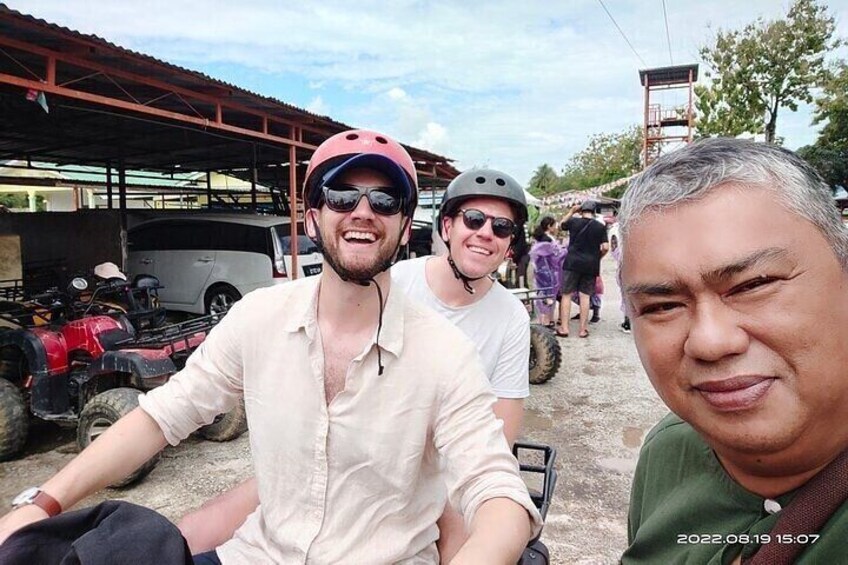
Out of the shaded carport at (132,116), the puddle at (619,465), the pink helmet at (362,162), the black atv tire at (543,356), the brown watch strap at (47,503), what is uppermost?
the shaded carport at (132,116)

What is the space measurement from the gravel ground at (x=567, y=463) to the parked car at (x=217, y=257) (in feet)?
13.2

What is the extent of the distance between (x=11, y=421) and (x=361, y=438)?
13.1 feet

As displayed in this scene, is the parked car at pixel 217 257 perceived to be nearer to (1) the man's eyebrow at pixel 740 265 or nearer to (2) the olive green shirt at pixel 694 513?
(2) the olive green shirt at pixel 694 513

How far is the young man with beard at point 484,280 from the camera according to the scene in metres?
2.40

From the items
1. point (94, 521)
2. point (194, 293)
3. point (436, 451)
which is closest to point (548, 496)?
point (436, 451)

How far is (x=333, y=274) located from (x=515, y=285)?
9.48 meters

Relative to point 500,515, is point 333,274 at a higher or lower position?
higher

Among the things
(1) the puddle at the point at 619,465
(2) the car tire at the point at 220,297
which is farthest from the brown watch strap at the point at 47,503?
(2) the car tire at the point at 220,297

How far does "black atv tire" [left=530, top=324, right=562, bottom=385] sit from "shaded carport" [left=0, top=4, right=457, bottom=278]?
163 inches

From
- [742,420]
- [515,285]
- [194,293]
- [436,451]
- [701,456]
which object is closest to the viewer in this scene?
[742,420]

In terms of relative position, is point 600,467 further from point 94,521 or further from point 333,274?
point 94,521

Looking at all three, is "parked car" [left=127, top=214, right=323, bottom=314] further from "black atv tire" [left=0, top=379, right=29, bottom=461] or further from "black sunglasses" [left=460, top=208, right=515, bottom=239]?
"black sunglasses" [left=460, top=208, right=515, bottom=239]

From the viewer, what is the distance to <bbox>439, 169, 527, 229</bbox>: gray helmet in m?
2.67

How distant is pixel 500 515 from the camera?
131 cm
